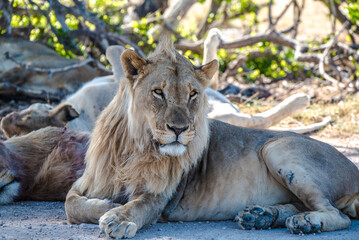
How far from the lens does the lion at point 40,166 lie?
14.0 ft

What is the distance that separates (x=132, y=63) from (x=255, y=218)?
1200 millimetres

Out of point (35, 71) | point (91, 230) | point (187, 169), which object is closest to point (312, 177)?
point (187, 169)

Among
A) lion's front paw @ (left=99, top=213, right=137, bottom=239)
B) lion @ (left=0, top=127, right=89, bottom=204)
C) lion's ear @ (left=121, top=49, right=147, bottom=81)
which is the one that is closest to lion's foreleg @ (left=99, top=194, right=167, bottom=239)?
lion's front paw @ (left=99, top=213, right=137, bottom=239)

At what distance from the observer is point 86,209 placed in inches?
142

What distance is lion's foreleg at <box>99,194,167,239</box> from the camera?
128 inches

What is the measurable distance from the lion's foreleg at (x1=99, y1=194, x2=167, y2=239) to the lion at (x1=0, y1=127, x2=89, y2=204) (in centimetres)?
96

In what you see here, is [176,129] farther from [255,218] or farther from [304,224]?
[304,224]

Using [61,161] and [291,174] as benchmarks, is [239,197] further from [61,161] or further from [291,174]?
[61,161]

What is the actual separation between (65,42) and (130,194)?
4.91 metres

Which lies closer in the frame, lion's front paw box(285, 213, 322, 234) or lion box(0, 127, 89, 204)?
lion's front paw box(285, 213, 322, 234)

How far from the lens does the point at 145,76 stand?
3693 millimetres

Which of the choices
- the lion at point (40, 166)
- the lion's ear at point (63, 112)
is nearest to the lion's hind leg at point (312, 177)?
the lion at point (40, 166)

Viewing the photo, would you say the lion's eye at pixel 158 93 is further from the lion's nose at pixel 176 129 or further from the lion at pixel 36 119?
the lion at pixel 36 119

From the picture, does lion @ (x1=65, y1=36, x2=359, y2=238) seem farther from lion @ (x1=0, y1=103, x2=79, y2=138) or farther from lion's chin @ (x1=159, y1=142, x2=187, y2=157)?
lion @ (x1=0, y1=103, x2=79, y2=138)
